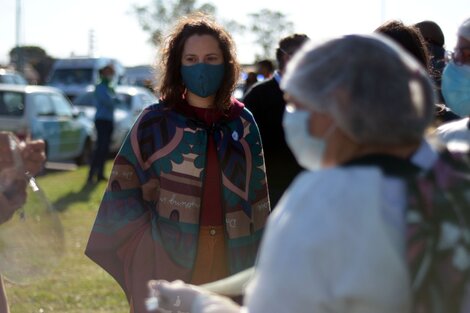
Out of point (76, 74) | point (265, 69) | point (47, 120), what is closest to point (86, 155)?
point (47, 120)

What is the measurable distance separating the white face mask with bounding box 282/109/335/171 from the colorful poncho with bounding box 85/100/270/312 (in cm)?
205

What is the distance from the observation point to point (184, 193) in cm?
418

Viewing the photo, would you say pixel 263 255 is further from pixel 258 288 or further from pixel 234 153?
pixel 234 153

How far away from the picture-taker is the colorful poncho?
4.19 meters

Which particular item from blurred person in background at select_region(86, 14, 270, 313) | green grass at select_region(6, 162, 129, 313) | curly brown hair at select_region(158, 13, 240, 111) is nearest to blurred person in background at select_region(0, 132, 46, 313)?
blurred person in background at select_region(86, 14, 270, 313)

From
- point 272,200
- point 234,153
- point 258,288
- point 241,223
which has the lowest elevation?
point 272,200

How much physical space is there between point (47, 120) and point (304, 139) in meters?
15.5

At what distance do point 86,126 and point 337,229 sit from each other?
17715 mm

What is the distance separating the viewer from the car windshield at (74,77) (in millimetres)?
30625

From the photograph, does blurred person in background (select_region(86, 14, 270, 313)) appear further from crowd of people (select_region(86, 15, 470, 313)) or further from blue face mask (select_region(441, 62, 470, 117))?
crowd of people (select_region(86, 15, 470, 313))

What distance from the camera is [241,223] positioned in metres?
4.25

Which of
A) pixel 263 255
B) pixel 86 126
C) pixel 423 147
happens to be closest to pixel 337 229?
pixel 263 255

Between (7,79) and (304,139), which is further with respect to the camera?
(7,79)

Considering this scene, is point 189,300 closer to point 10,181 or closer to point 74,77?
point 10,181
